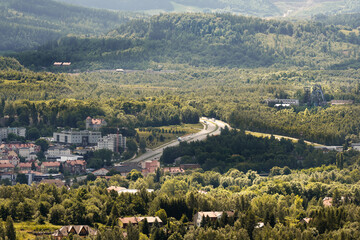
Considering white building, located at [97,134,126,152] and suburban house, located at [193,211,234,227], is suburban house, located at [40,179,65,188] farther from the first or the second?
suburban house, located at [193,211,234,227]

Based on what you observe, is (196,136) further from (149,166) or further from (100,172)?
(100,172)

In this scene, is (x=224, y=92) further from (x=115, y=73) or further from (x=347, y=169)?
(x=347, y=169)

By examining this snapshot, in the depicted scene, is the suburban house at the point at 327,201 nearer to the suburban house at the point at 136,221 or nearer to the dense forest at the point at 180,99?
the suburban house at the point at 136,221

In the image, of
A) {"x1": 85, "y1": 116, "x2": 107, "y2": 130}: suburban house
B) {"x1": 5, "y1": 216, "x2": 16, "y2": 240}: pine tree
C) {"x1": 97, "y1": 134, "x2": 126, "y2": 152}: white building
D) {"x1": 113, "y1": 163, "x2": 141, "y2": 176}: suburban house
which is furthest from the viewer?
{"x1": 85, "y1": 116, "x2": 107, "y2": 130}: suburban house

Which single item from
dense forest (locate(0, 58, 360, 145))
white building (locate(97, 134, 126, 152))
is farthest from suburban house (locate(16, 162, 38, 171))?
dense forest (locate(0, 58, 360, 145))

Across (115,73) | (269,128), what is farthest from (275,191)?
(115,73)
